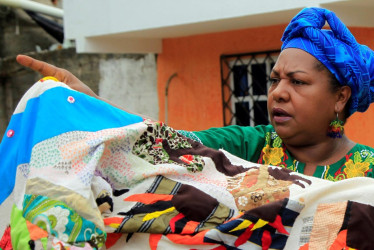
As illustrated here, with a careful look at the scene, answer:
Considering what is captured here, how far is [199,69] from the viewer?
7129mm

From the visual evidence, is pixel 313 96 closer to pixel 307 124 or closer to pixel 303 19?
pixel 307 124

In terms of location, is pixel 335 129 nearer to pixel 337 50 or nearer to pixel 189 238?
pixel 337 50

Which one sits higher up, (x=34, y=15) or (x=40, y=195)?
(x=34, y=15)

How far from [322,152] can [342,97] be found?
225 millimetres

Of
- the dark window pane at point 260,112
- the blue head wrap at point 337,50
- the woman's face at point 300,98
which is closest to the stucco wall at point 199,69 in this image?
the dark window pane at point 260,112

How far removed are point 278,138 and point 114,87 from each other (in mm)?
5251

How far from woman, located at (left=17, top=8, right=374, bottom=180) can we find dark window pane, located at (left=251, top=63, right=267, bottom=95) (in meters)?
4.32

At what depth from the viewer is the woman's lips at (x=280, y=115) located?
7.52ft

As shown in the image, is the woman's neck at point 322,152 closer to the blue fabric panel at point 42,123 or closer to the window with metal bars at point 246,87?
the blue fabric panel at point 42,123

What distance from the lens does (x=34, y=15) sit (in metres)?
8.83

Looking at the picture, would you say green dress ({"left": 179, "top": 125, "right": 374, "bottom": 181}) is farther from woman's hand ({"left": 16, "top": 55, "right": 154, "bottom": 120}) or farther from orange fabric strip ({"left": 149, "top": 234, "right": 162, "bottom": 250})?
orange fabric strip ({"left": 149, "top": 234, "right": 162, "bottom": 250})

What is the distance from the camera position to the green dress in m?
2.31

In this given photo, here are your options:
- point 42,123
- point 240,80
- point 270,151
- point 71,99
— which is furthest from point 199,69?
point 42,123

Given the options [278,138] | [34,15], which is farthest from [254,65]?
[278,138]
